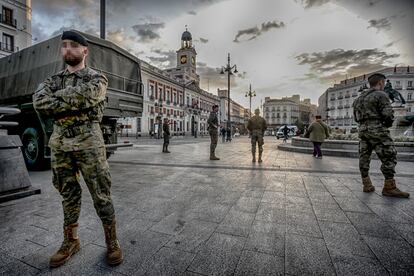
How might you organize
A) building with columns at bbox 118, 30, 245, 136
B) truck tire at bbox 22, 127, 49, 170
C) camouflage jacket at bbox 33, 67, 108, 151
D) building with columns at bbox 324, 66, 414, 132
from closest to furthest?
1. camouflage jacket at bbox 33, 67, 108, 151
2. truck tire at bbox 22, 127, 49, 170
3. building with columns at bbox 118, 30, 245, 136
4. building with columns at bbox 324, 66, 414, 132

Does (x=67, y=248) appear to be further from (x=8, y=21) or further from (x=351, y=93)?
(x=351, y=93)

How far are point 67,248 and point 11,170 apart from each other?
242cm

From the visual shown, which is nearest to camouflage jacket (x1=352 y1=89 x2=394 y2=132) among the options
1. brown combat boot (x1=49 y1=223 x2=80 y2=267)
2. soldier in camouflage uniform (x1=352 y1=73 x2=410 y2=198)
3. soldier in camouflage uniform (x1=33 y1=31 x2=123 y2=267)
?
soldier in camouflage uniform (x1=352 y1=73 x2=410 y2=198)

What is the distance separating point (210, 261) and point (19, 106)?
24.0 feet

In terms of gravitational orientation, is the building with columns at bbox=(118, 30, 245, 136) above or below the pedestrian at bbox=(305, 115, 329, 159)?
above

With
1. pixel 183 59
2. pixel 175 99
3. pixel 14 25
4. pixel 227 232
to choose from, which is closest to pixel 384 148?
pixel 227 232

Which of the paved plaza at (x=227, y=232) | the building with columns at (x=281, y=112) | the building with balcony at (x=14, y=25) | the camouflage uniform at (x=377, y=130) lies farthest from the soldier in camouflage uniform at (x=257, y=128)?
the building with columns at (x=281, y=112)

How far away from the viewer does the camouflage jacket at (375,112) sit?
12.0 ft

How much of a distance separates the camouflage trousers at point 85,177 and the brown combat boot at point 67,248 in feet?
0.22

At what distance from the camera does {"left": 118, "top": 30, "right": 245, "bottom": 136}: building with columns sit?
129ft

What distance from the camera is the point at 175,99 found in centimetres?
5041

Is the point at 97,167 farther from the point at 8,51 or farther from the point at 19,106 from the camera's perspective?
the point at 8,51

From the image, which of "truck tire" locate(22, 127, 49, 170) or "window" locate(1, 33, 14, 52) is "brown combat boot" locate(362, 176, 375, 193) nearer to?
"truck tire" locate(22, 127, 49, 170)

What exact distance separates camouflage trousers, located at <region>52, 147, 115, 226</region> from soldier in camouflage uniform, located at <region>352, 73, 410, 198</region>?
4242 millimetres
